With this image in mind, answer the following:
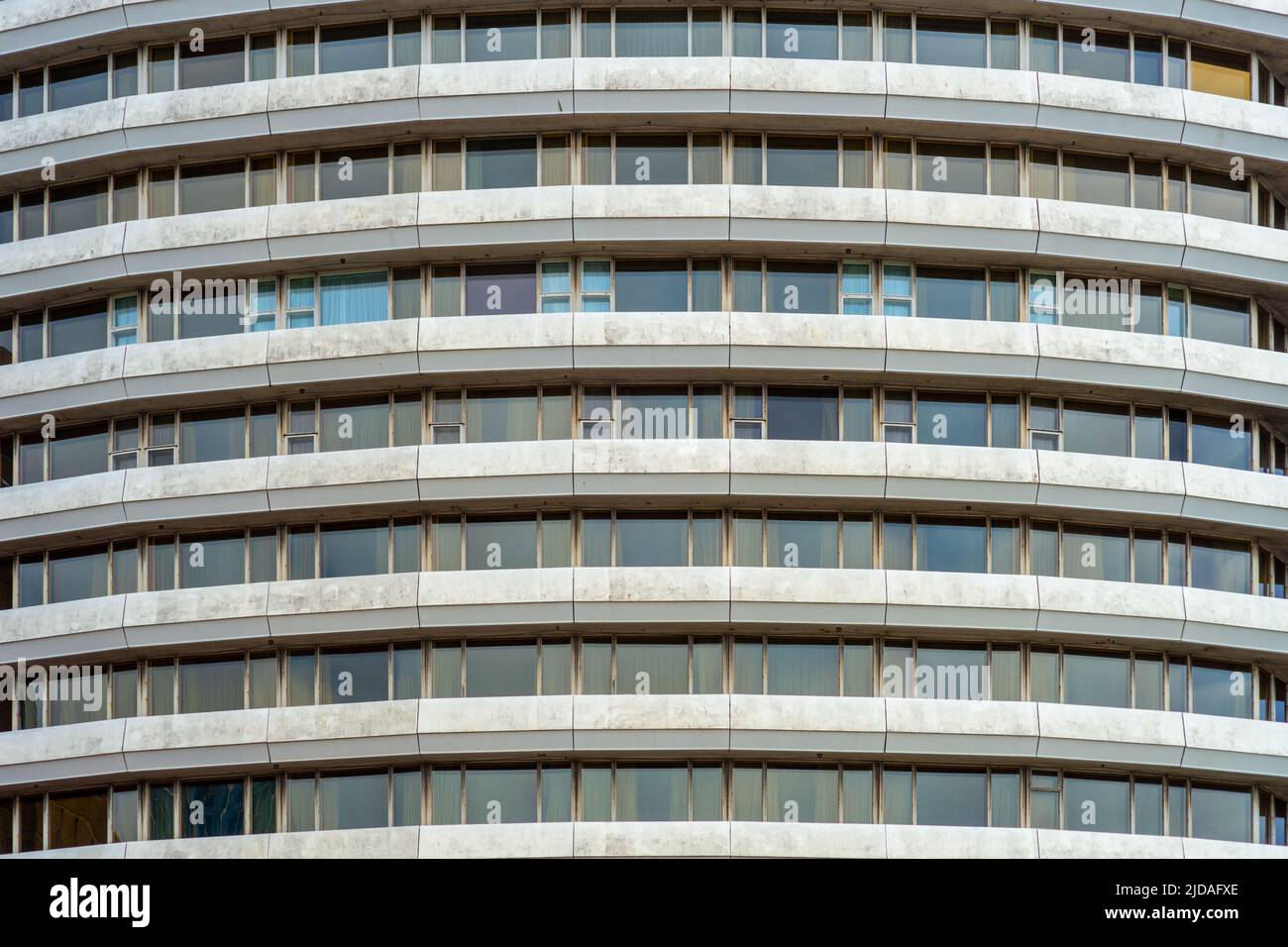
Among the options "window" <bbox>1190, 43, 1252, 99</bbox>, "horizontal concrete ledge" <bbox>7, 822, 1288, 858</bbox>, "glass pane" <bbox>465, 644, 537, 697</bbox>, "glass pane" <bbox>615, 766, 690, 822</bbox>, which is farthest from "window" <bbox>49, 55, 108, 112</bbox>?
"window" <bbox>1190, 43, 1252, 99</bbox>

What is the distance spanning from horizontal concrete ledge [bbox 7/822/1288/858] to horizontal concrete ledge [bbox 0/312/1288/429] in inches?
363

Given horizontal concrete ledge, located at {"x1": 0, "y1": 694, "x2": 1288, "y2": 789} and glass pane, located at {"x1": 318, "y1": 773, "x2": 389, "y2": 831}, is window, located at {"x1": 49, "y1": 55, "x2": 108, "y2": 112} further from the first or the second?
glass pane, located at {"x1": 318, "y1": 773, "x2": 389, "y2": 831}

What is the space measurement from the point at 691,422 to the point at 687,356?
151 cm

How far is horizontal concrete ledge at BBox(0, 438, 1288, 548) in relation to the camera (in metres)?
34.2

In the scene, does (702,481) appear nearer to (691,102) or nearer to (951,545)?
(951,545)

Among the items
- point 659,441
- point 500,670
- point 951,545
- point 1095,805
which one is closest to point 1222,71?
point 951,545

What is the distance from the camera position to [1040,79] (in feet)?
117

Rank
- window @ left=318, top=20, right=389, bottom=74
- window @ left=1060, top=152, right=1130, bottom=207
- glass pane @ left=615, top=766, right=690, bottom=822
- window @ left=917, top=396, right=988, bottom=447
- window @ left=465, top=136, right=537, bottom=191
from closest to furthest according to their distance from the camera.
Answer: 1. glass pane @ left=615, top=766, right=690, bottom=822
2. window @ left=917, top=396, right=988, bottom=447
3. window @ left=465, top=136, right=537, bottom=191
4. window @ left=1060, top=152, right=1130, bottom=207
5. window @ left=318, top=20, right=389, bottom=74

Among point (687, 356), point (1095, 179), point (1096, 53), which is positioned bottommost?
point (687, 356)

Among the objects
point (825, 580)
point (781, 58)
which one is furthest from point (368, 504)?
point (781, 58)

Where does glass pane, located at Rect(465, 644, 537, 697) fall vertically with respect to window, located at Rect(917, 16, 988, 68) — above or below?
below

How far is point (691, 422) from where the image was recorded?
116 feet

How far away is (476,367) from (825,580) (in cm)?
841
